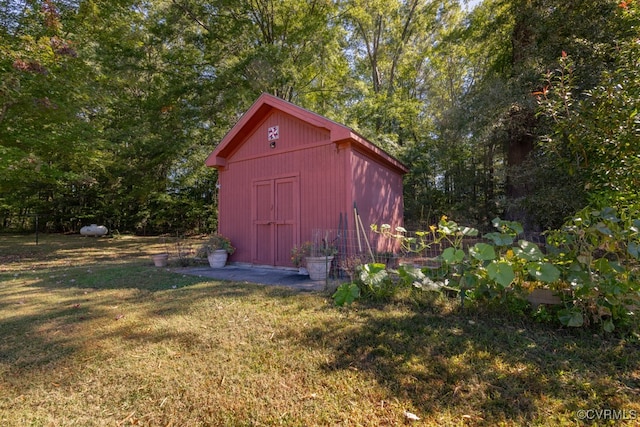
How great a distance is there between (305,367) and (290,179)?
15.9 feet

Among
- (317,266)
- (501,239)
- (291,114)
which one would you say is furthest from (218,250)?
(501,239)

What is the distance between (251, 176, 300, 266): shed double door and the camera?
22.0ft

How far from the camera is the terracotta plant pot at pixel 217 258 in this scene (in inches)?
281

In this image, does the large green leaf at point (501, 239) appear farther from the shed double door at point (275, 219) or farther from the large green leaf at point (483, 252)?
the shed double door at point (275, 219)

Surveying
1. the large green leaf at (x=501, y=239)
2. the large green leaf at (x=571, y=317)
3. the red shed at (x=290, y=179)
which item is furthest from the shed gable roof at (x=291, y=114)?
the large green leaf at (x=571, y=317)


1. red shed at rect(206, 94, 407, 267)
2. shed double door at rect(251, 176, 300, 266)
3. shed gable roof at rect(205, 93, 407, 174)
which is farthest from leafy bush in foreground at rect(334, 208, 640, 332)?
shed double door at rect(251, 176, 300, 266)

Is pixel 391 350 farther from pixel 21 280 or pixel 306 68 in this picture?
pixel 306 68

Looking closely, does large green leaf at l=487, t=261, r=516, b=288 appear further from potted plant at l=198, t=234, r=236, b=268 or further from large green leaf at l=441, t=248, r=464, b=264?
potted plant at l=198, t=234, r=236, b=268

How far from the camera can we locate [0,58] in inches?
327

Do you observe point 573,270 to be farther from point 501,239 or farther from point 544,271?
point 501,239

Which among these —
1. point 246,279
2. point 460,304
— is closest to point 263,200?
point 246,279

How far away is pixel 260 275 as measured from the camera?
6148 mm

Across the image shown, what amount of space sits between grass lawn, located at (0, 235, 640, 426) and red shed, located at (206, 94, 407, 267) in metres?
2.74

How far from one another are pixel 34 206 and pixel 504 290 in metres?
24.8
